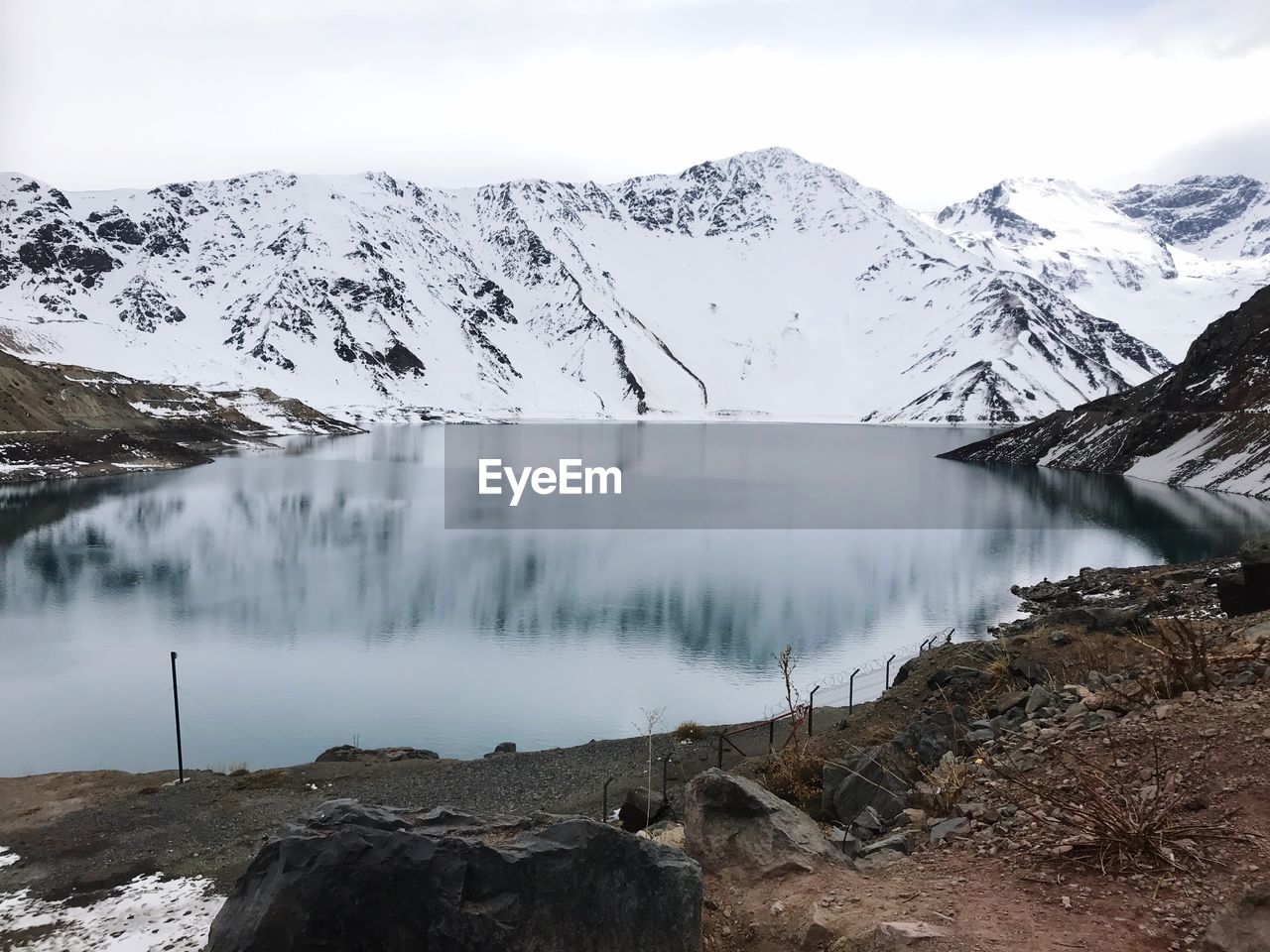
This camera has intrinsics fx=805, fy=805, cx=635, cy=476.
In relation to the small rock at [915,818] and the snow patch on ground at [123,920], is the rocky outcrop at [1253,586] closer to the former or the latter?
the small rock at [915,818]

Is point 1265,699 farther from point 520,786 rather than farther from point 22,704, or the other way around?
point 22,704

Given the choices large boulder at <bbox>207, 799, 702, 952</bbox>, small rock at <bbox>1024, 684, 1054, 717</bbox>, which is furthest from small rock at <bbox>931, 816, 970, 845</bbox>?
small rock at <bbox>1024, 684, 1054, 717</bbox>

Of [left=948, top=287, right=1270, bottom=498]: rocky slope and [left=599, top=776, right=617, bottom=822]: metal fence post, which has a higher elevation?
[left=948, top=287, right=1270, bottom=498]: rocky slope

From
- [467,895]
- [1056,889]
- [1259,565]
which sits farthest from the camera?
[1259,565]

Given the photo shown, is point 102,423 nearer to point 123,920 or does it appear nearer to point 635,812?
point 123,920

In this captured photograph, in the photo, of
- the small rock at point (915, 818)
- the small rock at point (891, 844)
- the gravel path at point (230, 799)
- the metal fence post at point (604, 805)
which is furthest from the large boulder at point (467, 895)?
the metal fence post at point (604, 805)

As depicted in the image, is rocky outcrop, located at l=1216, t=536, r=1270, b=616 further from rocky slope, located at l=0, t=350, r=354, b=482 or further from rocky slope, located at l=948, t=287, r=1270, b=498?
rocky slope, located at l=0, t=350, r=354, b=482

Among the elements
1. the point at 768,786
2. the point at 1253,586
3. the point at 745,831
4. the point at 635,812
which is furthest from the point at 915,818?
the point at 1253,586
